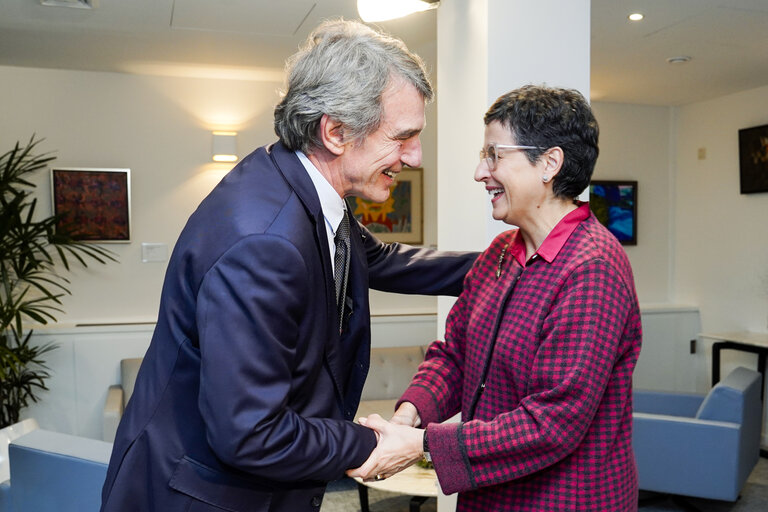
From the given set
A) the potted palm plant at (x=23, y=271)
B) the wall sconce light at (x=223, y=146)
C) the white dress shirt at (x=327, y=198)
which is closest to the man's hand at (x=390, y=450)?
the white dress shirt at (x=327, y=198)

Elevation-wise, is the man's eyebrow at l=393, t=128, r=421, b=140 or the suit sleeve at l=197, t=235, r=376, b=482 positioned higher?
the man's eyebrow at l=393, t=128, r=421, b=140

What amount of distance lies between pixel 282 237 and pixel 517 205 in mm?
600

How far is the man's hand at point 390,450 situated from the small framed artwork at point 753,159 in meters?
4.66

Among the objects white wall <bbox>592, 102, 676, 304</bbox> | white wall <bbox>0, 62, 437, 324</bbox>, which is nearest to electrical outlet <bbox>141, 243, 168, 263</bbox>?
white wall <bbox>0, 62, 437, 324</bbox>

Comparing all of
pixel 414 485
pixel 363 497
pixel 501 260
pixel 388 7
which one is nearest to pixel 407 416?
pixel 501 260

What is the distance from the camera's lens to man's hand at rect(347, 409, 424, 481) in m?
1.38

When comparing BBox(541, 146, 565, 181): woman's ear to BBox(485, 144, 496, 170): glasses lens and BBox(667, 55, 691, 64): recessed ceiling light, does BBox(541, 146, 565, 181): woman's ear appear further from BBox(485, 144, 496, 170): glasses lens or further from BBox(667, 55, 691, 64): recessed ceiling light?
BBox(667, 55, 691, 64): recessed ceiling light

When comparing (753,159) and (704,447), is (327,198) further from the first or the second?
(753,159)

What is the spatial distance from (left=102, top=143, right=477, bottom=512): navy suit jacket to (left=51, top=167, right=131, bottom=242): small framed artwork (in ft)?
12.7

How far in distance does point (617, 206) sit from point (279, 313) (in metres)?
5.42

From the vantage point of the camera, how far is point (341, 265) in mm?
1412

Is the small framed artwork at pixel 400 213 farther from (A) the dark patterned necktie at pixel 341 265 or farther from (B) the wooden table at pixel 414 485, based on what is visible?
(A) the dark patterned necktie at pixel 341 265

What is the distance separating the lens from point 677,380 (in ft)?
19.9

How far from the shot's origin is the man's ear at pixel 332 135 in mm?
1272
